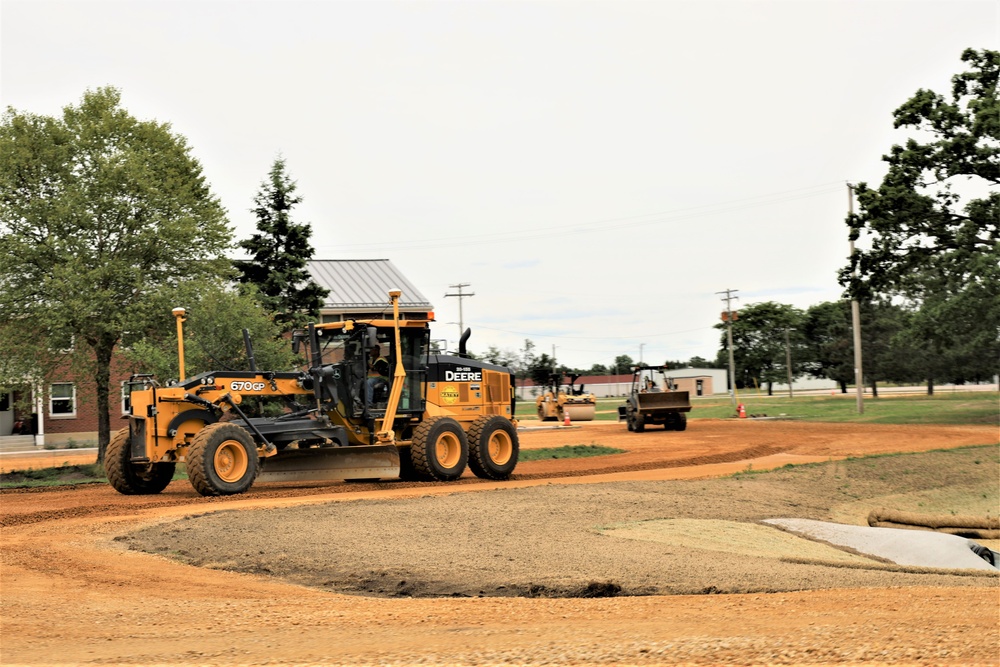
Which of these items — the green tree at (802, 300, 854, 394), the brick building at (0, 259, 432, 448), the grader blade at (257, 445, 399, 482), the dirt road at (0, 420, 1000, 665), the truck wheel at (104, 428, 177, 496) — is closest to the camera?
the dirt road at (0, 420, 1000, 665)

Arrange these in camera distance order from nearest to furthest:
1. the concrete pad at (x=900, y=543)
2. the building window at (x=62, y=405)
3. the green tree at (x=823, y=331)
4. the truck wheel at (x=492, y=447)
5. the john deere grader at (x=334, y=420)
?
the concrete pad at (x=900, y=543), the john deere grader at (x=334, y=420), the truck wheel at (x=492, y=447), the building window at (x=62, y=405), the green tree at (x=823, y=331)

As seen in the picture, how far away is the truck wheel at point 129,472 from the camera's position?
20406 mm

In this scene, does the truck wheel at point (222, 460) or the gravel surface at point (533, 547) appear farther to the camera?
the truck wheel at point (222, 460)

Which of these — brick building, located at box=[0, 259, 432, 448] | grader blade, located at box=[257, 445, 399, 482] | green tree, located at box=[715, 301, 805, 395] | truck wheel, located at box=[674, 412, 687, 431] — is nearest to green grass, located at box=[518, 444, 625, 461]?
brick building, located at box=[0, 259, 432, 448]

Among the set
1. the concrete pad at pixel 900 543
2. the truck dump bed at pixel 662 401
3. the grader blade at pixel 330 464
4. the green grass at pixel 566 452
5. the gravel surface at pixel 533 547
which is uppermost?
the truck dump bed at pixel 662 401

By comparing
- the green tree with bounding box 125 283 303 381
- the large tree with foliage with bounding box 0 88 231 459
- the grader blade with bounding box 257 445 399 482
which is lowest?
the grader blade with bounding box 257 445 399 482

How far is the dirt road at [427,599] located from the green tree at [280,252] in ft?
62.5

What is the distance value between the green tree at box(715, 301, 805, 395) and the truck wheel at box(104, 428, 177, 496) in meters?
Answer: 115

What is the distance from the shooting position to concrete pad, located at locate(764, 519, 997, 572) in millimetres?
15703

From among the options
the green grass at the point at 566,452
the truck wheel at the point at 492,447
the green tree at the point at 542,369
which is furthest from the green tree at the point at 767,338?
the truck wheel at the point at 492,447

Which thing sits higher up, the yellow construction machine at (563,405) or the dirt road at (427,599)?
the yellow construction machine at (563,405)

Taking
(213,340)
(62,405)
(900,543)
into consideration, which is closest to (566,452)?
(213,340)

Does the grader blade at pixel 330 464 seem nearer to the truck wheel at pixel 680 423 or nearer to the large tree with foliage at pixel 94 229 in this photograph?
the large tree with foliage at pixel 94 229

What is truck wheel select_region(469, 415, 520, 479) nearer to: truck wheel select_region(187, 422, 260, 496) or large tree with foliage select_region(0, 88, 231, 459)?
truck wheel select_region(187, 422, 260, 496)
